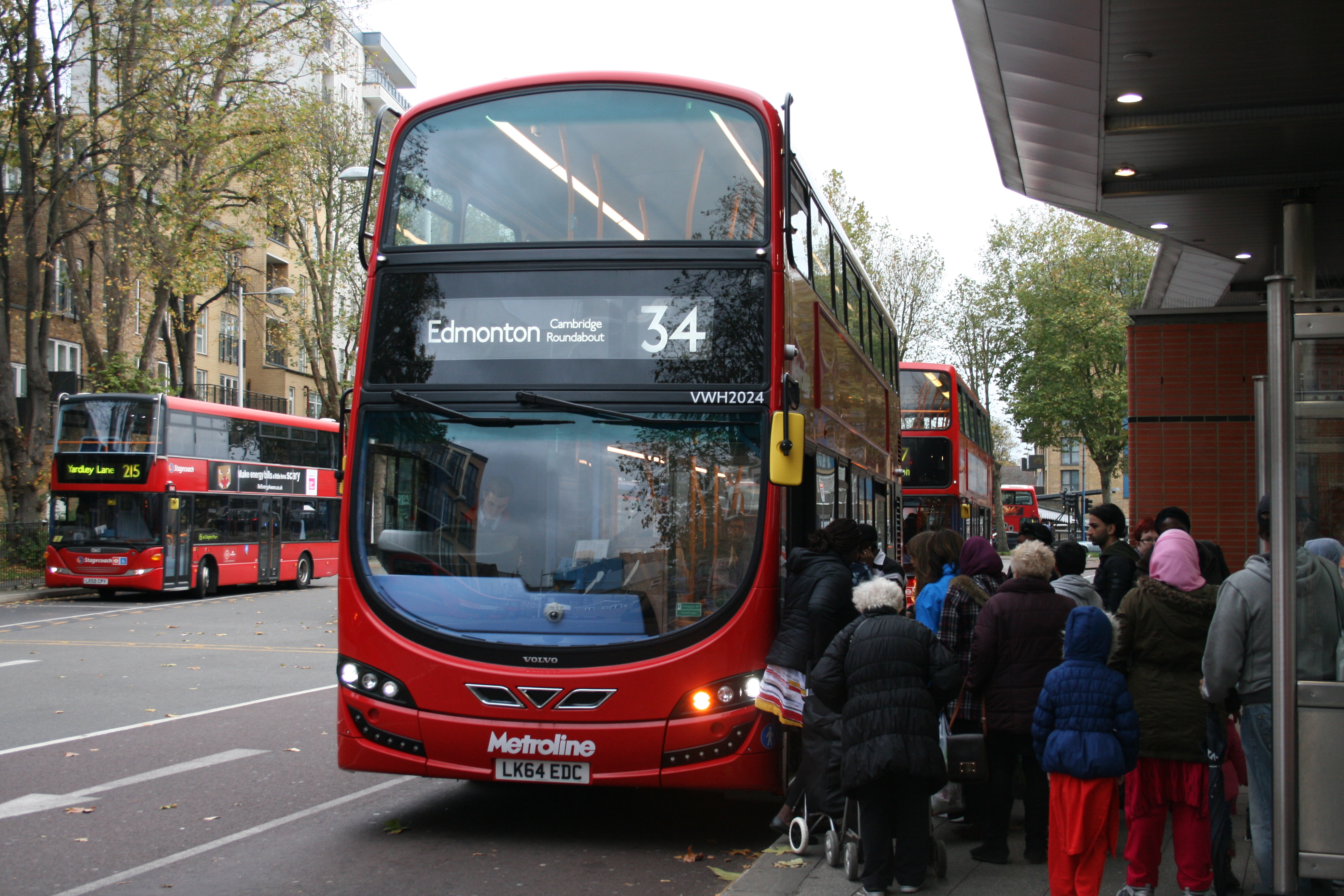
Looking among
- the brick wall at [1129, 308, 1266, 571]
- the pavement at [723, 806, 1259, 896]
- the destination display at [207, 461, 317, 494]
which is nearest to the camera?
the pavement at [723, 806, 1259, 896]

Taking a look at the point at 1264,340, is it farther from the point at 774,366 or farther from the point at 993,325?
the point at 993,325

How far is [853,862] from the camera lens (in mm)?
5773

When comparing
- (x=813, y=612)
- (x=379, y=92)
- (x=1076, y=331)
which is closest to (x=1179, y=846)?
(x=813, y=612)

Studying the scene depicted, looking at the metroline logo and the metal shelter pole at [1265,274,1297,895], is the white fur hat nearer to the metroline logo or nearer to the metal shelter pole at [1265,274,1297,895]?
the metal shelter pole at [1265,274,1297,895]

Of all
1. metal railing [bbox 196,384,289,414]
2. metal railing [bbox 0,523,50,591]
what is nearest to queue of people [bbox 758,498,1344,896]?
metal railing [bbox 0,523,50,591]

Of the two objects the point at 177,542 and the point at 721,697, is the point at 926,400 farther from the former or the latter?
the point at 721,697

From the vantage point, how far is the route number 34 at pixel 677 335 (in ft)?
22.9

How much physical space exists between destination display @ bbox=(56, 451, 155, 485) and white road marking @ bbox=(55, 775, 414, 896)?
61.2ft

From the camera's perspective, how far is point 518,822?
732 centimetres

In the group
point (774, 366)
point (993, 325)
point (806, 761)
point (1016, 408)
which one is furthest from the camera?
point (993, 325)

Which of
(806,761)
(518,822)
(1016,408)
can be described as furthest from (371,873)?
(1016,408)

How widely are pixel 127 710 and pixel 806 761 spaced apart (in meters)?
7.66

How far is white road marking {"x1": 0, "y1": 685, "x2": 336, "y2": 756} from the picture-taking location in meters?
9.62

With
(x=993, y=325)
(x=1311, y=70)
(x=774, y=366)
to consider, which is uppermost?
(x=993, y=325)
